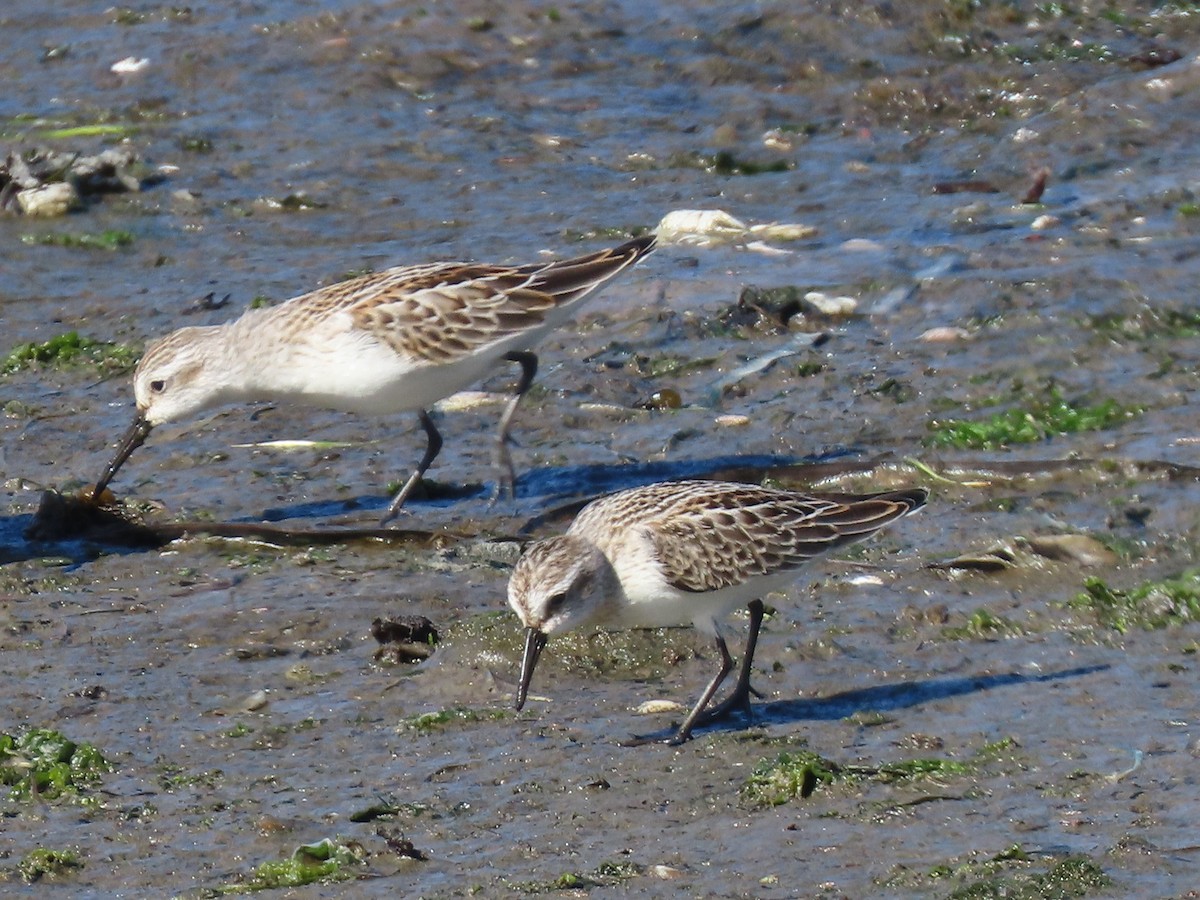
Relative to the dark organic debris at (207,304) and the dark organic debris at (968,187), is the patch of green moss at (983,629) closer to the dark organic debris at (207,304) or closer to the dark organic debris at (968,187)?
the dark organic debris at (207,304)

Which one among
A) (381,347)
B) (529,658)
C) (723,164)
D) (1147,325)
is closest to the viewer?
(529,658)

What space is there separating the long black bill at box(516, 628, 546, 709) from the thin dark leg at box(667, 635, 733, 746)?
481 millimetres

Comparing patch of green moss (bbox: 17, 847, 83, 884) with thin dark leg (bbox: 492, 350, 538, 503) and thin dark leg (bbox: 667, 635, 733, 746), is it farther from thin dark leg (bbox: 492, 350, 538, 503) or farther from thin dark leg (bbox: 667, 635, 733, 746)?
thin dark leg (bbox: 492, 350, 538, 503)

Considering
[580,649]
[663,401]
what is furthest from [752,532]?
[663,401]

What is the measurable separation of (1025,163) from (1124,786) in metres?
7.13

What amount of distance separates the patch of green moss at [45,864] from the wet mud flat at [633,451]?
0.04 feet

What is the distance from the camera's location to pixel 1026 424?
338 inches

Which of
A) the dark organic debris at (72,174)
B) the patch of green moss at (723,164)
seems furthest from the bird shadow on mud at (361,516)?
the dark organic debris at (72,174)

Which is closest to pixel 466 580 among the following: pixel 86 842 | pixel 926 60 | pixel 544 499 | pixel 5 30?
pixel 544 499

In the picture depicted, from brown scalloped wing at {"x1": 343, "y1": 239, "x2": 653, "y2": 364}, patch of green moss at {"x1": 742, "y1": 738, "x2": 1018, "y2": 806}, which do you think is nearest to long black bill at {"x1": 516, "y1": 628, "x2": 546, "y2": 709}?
patch of green moss at {"x1": 742, "y1": 738, "x2": 1018, "y2": 806}

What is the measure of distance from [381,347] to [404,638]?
1.90 meters

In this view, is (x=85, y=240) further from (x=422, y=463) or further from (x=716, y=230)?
(x=422, y=463)

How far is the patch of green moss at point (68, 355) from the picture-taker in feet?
32.9

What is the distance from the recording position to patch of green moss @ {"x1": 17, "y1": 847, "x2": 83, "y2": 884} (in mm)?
5328
